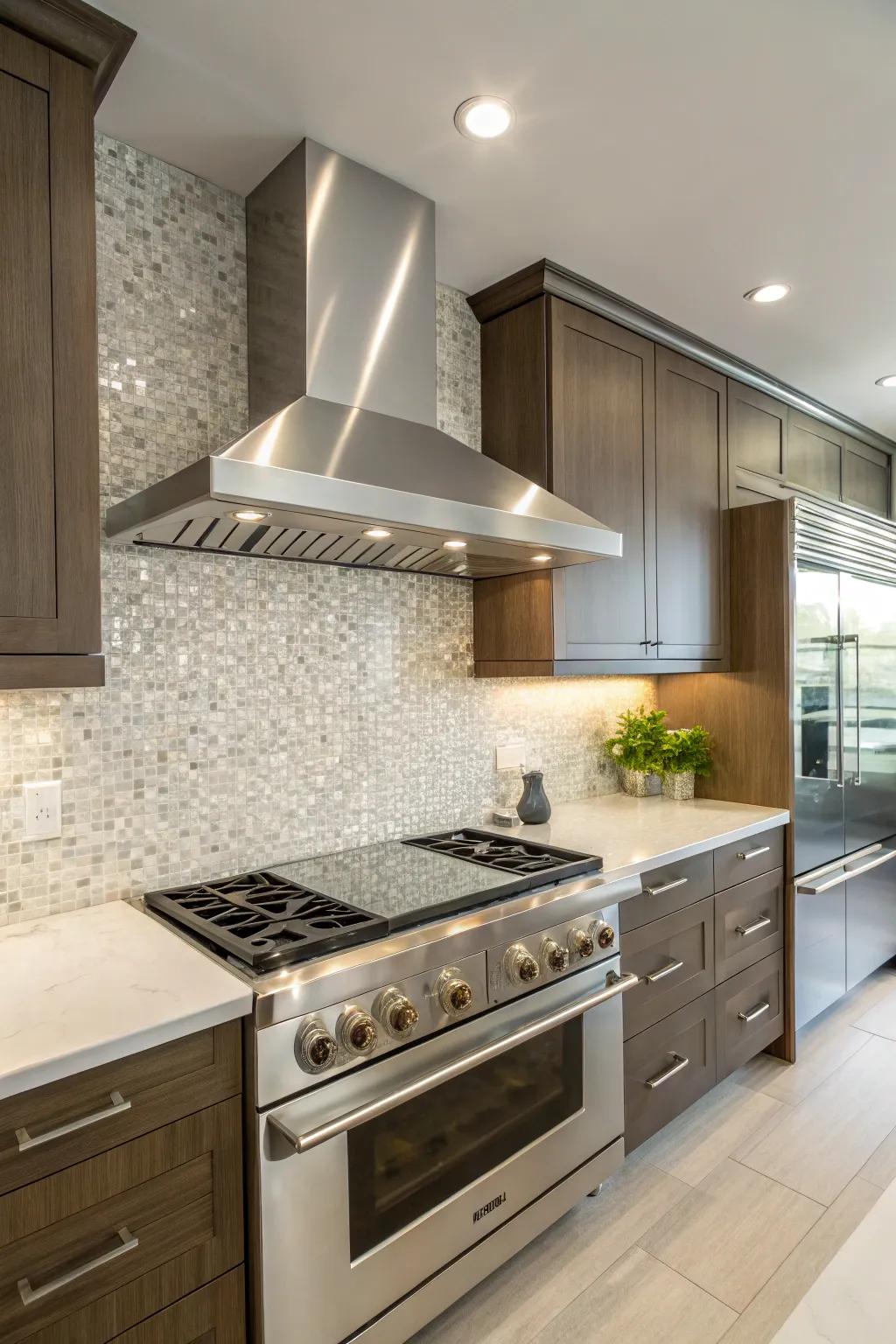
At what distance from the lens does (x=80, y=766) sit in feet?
5.56

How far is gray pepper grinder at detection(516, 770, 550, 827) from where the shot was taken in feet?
8.05

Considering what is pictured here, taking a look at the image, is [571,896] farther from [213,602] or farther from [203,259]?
[203,259]

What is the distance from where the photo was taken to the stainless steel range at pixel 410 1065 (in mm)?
1346

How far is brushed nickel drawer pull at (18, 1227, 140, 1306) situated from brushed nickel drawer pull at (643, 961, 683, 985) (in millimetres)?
1411

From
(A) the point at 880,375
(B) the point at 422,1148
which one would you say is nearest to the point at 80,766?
(B) the point at 422,1148

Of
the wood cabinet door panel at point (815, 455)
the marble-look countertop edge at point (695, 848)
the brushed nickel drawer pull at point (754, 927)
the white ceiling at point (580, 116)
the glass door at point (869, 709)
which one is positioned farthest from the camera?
the wood cabinet door panel at point (815, 455)


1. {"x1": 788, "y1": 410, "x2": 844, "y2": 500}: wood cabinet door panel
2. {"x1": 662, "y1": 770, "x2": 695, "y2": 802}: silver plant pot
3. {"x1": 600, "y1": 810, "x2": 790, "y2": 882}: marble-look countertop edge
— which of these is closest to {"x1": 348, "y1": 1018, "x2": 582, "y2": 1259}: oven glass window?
{"x1": 600, "y1": 810, "x2": 790, "y2": 882}: marble-look countertop edge

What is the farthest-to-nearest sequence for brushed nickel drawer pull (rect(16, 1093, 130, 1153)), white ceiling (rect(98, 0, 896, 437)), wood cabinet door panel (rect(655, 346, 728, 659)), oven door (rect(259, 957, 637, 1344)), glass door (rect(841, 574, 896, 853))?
1. glass door (rect(841, 574, 896, 853))
2. wood cabinet door panel (rect(655, 346, 728, 659))
3. white ceiling (rect(98, 0, 896, 437))
4. oven door (rect(259, 957, 637, 1344))
5. brushed nickel drawer pull (rect(16, 1093, 130, 1153))

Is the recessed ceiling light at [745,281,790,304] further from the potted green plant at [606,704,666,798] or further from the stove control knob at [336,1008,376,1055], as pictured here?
the stove control knob at [336,1008,376,1055]

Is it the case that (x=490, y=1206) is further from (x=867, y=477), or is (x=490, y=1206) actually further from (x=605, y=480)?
(x=867, y=477)

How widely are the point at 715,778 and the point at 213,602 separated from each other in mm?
2002

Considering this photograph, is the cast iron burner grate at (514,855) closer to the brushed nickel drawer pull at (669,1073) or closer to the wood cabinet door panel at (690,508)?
the brushed nickel drawer pull at (669,1073)

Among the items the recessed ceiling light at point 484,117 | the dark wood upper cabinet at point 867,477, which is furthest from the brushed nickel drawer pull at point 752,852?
the recessed ceiling light at point 484,117

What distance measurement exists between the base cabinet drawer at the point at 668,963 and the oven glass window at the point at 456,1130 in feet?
0.92
